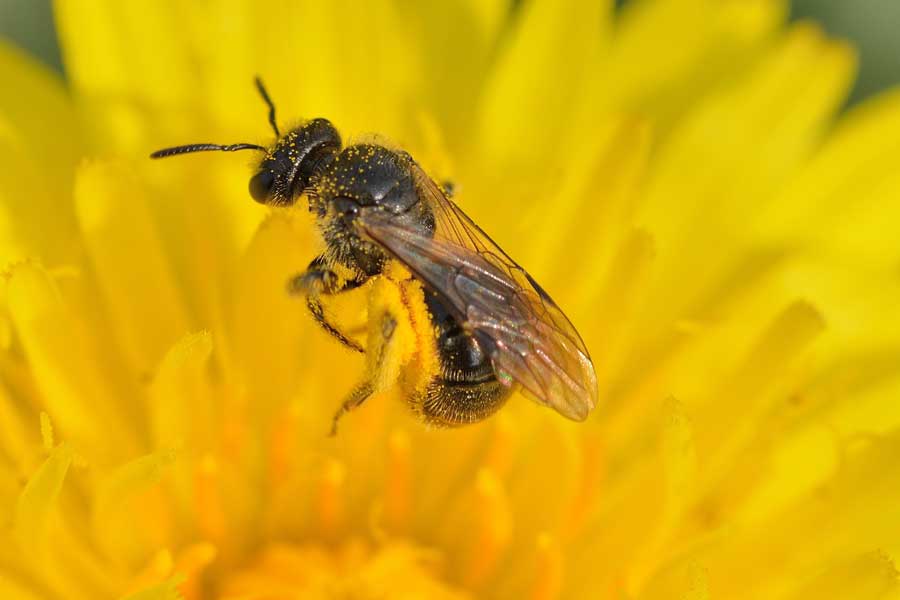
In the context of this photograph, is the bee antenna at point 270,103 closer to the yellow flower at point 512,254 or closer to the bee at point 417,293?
the bee at point 417,293

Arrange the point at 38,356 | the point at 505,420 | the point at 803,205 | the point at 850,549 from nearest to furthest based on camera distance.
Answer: the point at 38,356
the point at 850,549
the point at 505,420
the point at 803,205

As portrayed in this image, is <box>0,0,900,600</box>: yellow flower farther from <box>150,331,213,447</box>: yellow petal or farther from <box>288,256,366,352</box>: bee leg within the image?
<box>288,256,366,352</box>: bee leg

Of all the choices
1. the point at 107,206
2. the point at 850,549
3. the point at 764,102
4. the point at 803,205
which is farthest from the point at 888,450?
the point at 107,206

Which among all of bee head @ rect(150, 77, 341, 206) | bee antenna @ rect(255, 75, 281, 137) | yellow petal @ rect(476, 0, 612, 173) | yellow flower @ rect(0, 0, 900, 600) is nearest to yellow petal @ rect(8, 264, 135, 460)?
yellow flower @ rect(0, 0, 900, 600)

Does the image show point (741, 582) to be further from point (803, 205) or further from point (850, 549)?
point (803, 205)

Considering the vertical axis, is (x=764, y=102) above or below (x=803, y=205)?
above

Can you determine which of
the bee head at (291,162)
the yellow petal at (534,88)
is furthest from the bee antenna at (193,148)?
the yellow petal at (534,88)
